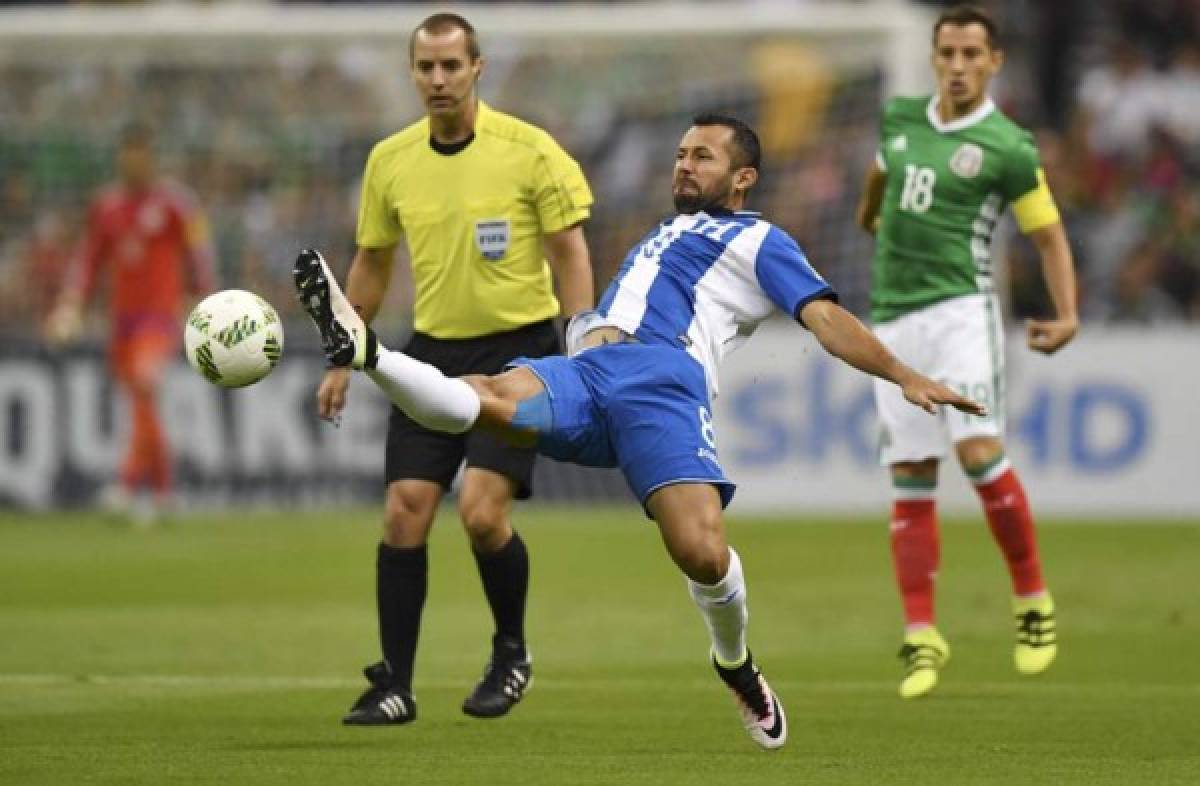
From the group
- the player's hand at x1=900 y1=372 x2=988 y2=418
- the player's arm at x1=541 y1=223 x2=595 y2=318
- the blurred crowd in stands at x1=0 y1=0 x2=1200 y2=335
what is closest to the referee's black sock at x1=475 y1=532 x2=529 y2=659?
the player's arm at x1=541 y1=223 x2=595 y2=318

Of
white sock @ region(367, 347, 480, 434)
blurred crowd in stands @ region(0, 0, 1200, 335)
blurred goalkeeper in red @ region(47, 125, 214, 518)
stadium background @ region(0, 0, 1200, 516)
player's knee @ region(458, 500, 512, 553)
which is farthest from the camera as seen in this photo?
blurred crowd in stands @ region(0, 0, 1200, 335)

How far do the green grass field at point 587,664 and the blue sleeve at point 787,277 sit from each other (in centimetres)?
143

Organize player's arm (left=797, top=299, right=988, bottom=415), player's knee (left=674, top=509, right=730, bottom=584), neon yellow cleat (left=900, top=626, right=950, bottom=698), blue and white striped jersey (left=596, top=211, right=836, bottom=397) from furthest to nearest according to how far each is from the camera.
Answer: neon yellow cleat (left=900, top=626, right=950, bottom=698) < blue and white striped jersey (left=596, top=211, right=836, bottom=397) < player's knee (left=674, top=509, right=730, bottom=584) < player's arm (left=797, top=299, right=988, bottom=415)

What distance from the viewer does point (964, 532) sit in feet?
59.8

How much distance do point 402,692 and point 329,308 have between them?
2.07 meters

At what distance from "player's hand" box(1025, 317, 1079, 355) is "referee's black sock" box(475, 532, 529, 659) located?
2.36m

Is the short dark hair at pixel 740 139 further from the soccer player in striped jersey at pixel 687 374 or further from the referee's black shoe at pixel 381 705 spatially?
the referee's black shoe at pixel 381 705

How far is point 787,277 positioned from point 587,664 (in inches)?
134

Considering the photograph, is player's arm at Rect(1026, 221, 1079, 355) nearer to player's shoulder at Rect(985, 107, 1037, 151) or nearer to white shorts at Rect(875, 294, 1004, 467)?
white shorts at Rect(875, 294, 1004, 467)

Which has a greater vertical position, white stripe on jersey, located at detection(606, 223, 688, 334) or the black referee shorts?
white stripe on jersey, located at detection(606, 223, 688, 334)

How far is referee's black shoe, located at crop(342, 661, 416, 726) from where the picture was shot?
30.1ft

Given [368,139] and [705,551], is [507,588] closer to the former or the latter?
[705,551]

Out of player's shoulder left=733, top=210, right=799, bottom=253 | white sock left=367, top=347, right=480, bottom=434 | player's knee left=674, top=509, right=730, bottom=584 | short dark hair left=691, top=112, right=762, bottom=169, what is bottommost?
player's knee left=674, top=509, right=730, bottom=584

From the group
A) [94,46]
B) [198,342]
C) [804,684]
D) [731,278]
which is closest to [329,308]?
[198,342]
